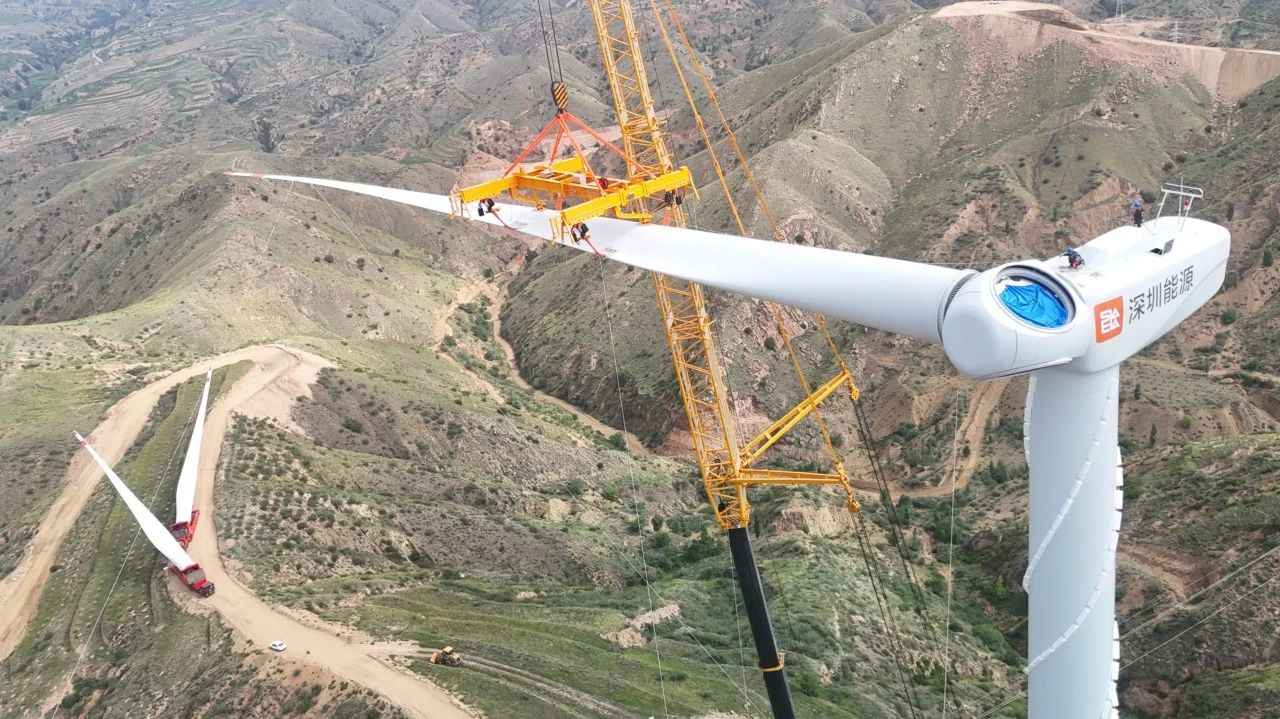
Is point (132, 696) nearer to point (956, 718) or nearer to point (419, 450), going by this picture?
point (419, 450)

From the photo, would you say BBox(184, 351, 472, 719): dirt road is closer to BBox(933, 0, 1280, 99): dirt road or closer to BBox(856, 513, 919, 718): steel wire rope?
BBox(856, 513, 919, 718): steel wire rope

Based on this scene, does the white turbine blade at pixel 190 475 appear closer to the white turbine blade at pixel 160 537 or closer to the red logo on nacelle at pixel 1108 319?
the white turbine blade at pixel 160 537

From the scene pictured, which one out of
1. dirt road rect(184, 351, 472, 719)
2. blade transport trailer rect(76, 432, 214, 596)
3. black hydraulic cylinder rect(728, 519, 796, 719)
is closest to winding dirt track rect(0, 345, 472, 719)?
dirt road rect(184, 351, 472, 719)

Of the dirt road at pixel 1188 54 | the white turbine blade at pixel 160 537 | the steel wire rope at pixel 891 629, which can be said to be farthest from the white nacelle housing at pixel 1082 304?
the dirt road at pixel 1188 54

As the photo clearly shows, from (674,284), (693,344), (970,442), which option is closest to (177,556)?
(693,344)

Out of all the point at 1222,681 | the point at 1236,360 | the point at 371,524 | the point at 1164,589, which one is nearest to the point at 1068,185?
the point at 1236,360
